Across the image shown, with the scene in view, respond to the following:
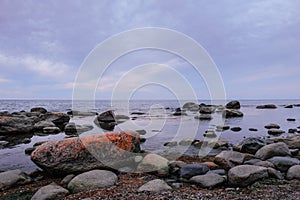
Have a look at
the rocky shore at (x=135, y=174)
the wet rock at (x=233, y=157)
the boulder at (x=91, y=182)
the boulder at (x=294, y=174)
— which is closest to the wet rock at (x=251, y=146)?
the rocky shore at (x=135, y=174)

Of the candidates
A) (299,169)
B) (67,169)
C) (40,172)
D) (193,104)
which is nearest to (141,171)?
(67,169)

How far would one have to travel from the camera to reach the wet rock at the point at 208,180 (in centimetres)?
567

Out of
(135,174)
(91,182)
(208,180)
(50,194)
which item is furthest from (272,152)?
(50,194)

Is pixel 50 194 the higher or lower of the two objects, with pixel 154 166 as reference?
lower

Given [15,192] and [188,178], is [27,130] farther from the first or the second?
[188,178]

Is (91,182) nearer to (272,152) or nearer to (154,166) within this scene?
(154,166)

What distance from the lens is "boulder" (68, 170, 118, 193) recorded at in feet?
18.1

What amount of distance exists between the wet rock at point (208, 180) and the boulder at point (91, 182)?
208 cm

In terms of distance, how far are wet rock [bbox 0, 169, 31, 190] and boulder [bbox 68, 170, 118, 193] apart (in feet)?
5.79

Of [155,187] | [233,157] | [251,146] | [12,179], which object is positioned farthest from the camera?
[251,146]

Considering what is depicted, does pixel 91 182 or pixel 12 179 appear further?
pixel 12 179

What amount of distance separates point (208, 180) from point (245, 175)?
2.88ft

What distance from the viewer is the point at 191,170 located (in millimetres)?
6539

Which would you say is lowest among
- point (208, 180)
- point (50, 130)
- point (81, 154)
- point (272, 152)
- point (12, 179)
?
point (50, 130)
